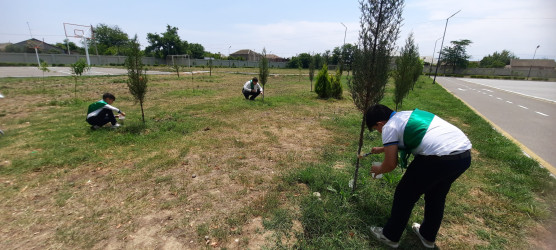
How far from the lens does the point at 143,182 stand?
390 centimetres

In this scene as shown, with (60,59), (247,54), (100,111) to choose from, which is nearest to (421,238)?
(100,111)

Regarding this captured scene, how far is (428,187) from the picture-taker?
2.25 m

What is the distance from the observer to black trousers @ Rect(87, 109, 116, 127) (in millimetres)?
6430

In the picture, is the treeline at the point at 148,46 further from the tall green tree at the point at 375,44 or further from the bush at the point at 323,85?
the tall green tree at the point at 375,44

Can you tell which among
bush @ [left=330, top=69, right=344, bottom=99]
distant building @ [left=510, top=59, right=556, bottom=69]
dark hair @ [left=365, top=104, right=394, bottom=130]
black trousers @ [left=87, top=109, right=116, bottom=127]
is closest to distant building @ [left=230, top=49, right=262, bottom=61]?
distant building @ [left=510, top=59, right=556, bottom=69]

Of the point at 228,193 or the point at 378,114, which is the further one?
the point at 228,193

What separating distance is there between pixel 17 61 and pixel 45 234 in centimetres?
6266

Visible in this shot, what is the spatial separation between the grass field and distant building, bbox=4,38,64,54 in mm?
68692

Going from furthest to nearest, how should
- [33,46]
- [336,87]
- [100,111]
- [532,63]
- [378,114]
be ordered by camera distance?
[532,63] → [33,46] → [336,87] → [100,111] → [378,114]

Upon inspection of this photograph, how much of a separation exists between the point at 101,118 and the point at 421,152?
7363mm

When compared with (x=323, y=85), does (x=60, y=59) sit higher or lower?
higher

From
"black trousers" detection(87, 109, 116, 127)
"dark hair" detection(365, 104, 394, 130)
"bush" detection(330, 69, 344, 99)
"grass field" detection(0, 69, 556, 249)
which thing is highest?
"dark hair" detection(365, 104, 394, 130)

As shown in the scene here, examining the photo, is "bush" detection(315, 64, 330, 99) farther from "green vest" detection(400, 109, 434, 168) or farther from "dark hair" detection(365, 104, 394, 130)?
"green vest" detection(400, 109, 434, 168)

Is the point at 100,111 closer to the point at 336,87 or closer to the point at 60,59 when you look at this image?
the point at 336,87
